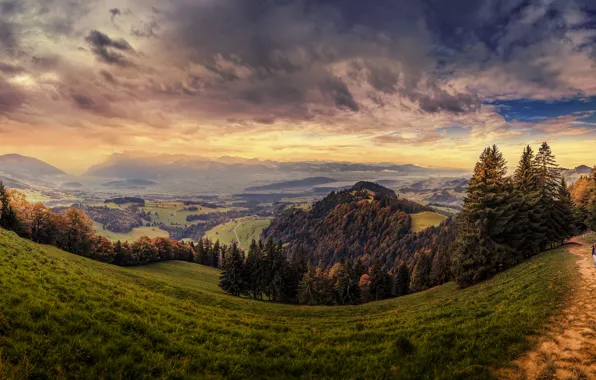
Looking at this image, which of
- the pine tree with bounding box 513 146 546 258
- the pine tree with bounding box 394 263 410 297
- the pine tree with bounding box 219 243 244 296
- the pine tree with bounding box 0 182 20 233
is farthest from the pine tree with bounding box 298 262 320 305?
the pine tree with bounding box 0 182 20 233

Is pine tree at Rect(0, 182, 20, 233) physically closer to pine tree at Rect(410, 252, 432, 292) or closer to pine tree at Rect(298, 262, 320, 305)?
pine tree at Rect(298, 262, 320, 305)

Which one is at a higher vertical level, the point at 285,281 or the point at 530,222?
the point at 530,222

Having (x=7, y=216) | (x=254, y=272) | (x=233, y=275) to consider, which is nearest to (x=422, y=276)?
(x=254, y=272)

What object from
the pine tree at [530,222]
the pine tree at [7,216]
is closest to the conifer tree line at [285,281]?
the pine tree at [530,222]

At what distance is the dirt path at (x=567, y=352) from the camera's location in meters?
9.38

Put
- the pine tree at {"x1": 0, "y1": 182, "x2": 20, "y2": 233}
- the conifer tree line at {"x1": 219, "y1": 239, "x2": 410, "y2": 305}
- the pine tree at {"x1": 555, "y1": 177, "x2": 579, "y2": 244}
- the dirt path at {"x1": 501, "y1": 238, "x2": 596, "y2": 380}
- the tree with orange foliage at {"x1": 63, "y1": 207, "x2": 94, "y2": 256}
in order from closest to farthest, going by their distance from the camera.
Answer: the dirt path at {"x1": 501, "y1": 238, "x2": 596, "y2": 380} < the pine tree at {"x1": 555, "y1": 177, "x2": 579, "y2": 244} < the pine tree at {"x1": 0, "y1": 182, "x2": 20, "y2": 233} < the conifer tree line at {"x1": 219, "y1": 239, "x2": 410, "y2": 305} < the tree with orange foliage at {"x1": 63, "y1": 207, "x2": 94, "y2": 256}

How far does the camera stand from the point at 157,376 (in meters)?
8.76

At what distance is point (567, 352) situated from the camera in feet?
34.7

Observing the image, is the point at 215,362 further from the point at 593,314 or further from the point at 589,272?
the point at 589,272

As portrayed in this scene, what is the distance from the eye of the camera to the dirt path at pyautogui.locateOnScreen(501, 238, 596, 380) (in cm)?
938

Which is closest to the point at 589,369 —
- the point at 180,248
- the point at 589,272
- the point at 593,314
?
the point at 593,314

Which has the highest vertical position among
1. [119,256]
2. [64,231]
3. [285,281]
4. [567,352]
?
[567,352]

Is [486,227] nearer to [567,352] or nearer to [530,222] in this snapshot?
[530,222]

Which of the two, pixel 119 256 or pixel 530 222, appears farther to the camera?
pixel 119 256
